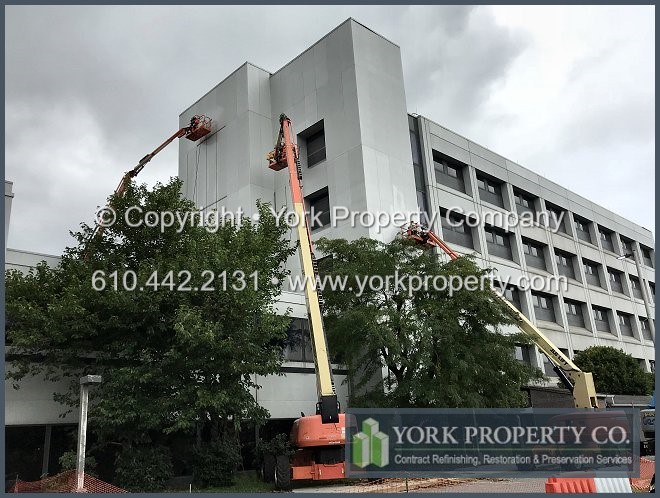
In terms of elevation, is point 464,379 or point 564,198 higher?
point 564,198

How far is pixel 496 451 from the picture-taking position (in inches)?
751

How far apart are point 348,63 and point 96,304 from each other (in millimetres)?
20536


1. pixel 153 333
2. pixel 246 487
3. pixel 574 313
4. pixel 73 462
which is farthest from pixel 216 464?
pixel 574 313

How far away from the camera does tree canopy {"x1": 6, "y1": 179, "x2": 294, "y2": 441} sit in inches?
752

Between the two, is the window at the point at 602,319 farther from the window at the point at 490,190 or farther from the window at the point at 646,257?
the window at the point at 646,257

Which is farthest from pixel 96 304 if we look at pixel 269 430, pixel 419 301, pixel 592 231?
pixel 592 231

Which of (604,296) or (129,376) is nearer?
(129,376)

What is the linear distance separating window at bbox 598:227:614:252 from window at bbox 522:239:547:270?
12507 mm

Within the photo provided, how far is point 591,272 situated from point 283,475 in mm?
42891

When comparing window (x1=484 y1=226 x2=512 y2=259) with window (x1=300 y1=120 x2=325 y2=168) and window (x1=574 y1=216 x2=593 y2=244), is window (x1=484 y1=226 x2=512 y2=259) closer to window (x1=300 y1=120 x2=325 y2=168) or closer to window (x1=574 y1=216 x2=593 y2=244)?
window (x1=574 y1=216 x2=593 y2=244)

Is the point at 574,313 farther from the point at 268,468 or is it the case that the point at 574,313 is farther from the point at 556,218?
the point at 268,468

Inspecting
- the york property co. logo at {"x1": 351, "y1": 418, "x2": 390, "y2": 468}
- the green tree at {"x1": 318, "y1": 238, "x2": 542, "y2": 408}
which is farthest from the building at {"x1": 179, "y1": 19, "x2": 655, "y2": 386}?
the york property co. logo at {"x1": 351, "y1": 418, "x2": 390, "y2": 468}

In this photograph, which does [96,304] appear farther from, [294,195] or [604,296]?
[604,296]

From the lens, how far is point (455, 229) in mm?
38469
